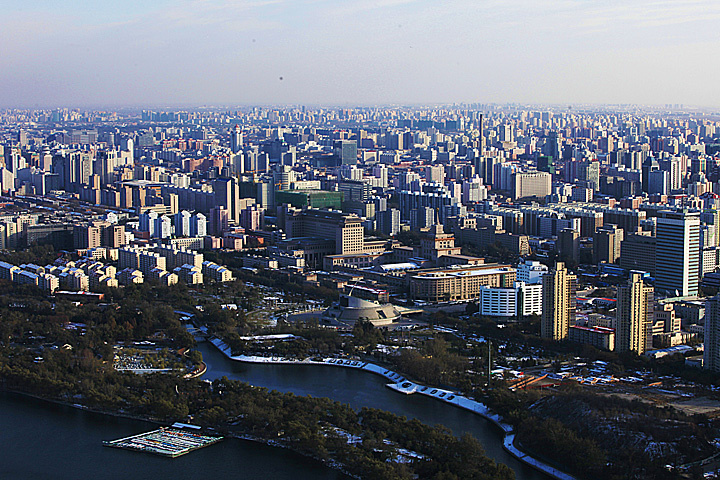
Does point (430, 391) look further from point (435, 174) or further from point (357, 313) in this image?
point (435, 174)

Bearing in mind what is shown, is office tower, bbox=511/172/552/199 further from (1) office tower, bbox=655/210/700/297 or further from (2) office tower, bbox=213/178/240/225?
(1) office tower, bbox=655/210/700/297

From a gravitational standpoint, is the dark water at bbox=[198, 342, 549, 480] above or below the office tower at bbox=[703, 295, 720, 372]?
below

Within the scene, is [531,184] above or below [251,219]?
above

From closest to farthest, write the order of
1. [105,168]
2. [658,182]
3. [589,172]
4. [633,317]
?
1. [633,317]
2. [658,182]
3. [589,172]
4. [105,168]

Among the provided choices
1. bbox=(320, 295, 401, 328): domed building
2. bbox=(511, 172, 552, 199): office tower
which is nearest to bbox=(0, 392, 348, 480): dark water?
bbox=(320, 295, 401, 328): domed building

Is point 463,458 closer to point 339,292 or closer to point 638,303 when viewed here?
point 638,303

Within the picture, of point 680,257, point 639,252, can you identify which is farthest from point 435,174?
point 680,257

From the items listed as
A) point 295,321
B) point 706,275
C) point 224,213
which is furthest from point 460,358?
point 224,213
